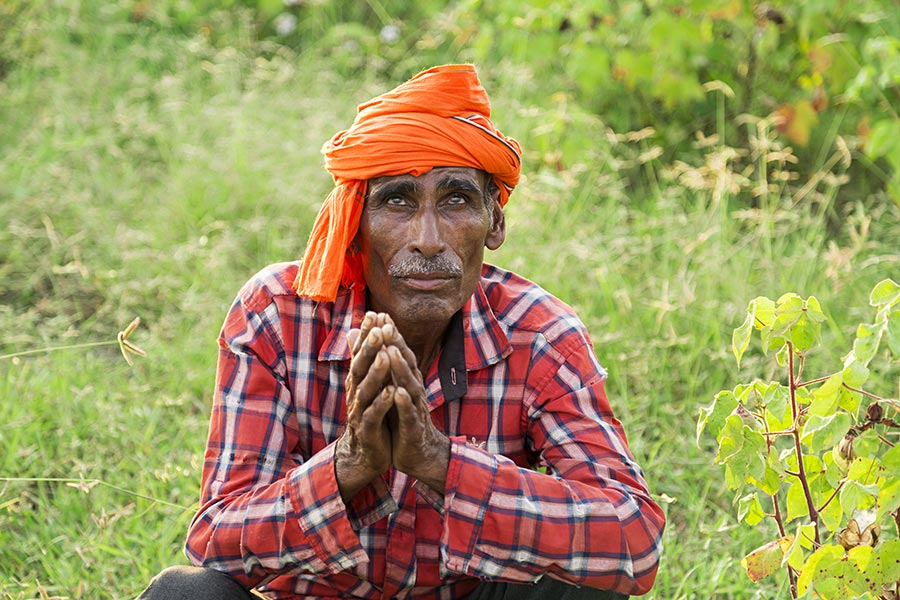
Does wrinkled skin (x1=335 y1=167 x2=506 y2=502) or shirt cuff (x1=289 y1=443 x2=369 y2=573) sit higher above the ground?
wrinkled skin (x1=335 y1=167 x2=506 y2=502)

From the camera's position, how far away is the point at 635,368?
12.6ft

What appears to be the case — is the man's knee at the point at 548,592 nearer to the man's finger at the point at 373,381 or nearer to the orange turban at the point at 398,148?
the man's finger at the point at 373,381

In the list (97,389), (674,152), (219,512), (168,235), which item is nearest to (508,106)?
(674,152)

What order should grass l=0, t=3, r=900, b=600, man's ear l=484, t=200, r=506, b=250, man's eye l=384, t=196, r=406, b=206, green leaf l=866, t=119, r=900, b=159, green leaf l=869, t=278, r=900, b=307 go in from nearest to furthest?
green leaf l=869, t=278, r=900, b=307 → man's eye l=384, t=196, r=406, b=206 → man's ear l=484, t=200, r=506, b=250 → grass l=0, t=3, r=900, b=600 → green leaf l=866, t=119, r=900, b=159

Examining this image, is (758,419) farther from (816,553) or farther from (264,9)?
(264,9)

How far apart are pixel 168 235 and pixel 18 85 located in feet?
→ 5.44

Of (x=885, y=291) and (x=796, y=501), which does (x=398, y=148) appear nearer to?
(x=885, y=291)

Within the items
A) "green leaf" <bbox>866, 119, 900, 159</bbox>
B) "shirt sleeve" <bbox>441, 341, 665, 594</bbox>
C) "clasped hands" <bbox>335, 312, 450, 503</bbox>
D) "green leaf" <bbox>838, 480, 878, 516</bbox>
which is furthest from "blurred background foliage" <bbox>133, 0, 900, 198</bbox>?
"clasped hands" <bbox>335, 312, 450, 503</bbox>

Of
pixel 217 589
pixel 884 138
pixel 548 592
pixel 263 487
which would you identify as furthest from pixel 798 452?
pixel 884 138

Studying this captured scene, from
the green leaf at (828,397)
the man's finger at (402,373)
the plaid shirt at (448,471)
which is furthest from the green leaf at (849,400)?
the man's finger at (402,373)

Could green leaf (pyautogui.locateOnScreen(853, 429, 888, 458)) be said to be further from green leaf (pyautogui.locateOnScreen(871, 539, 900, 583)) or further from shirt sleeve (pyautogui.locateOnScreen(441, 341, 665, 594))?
shirt sleeve (pyautogui.locateOnScreen(441, 341, 665, 594))

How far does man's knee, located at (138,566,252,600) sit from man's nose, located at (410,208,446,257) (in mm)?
764

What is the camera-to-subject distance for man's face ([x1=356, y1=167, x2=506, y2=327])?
236 centimetres

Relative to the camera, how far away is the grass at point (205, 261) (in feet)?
10.6
